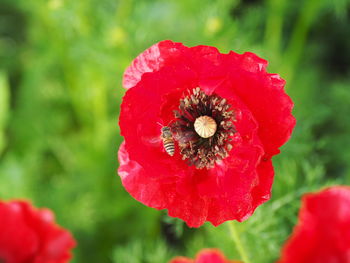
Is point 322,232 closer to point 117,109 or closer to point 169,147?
point 169,147

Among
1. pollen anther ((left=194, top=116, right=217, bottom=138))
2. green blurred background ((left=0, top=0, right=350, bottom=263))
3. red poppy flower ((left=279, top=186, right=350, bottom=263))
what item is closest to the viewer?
red poppy flower ((left=279, top=186, right=350, bottom=263))

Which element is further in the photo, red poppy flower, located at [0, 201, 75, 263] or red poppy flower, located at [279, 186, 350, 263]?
red poppy flower, located at [0, 201, 75, 263]

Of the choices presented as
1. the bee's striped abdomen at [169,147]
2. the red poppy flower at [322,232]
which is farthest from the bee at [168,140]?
the red poppy flower at [322,232]

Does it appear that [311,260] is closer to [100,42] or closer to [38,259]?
[38,259]

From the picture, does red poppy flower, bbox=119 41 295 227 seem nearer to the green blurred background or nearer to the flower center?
the flower center

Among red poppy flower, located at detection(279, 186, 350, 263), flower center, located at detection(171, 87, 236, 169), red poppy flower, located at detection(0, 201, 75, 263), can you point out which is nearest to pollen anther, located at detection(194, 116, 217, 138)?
flower center, located at detection(171, 87, 236, 169)

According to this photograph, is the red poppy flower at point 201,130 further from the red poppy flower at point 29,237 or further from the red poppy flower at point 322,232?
the red poppy flower at point 29,237

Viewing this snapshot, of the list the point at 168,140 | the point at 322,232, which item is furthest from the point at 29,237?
the point at 322,232
